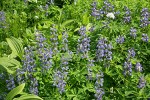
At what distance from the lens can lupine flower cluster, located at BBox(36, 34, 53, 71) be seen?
3.02 m

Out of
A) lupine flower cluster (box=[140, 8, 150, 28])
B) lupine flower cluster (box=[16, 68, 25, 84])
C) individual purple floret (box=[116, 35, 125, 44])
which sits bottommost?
lupine flower cluster (box=[16, 68, 25, 84])

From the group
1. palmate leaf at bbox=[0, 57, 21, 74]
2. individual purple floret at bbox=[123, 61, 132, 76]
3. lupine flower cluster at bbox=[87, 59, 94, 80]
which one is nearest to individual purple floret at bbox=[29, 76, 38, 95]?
palmate leaf at bbox=[0, 57, 21, 74]

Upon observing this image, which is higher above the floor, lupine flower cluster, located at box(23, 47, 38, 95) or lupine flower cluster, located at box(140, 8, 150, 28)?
lupine flower cluster, located at box(140, 8, 150, 28)

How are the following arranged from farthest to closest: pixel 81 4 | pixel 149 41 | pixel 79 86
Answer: pixel 81 4 < pixel 149 41 < pixel 79 86

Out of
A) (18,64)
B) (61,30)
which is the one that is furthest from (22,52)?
(61,30)

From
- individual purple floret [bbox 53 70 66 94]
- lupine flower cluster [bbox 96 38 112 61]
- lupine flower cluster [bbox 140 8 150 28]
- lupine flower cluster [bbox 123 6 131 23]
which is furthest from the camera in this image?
lupine flower cluster [bbox 123 6 131 23]

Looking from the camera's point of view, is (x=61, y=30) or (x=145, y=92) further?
(x=61, y=30)

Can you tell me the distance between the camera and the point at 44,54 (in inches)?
120

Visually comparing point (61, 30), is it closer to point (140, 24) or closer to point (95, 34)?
point (95, 34)

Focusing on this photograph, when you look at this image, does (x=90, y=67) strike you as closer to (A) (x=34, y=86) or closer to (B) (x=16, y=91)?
(A) (x=34, y=86)

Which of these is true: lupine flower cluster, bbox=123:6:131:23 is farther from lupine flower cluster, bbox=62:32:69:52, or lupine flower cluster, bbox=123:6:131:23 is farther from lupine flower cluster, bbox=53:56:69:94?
lupine flower cluster, bbox=53:56:69:94

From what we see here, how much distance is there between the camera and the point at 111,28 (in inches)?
139

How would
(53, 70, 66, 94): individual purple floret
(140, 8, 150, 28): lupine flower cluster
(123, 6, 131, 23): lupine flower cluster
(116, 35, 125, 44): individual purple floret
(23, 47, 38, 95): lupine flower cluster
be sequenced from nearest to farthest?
(53, 70, 66, 94): individual purple floret, (23, 47, 38, 95): lupine flower cluster, (116, 35, 125, 44): individual purple floret, (140, 8, 150, 28): lupine flower cluster, (123, 6, 131, 23): lupine flower cluster

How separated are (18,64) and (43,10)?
1.17 metres
